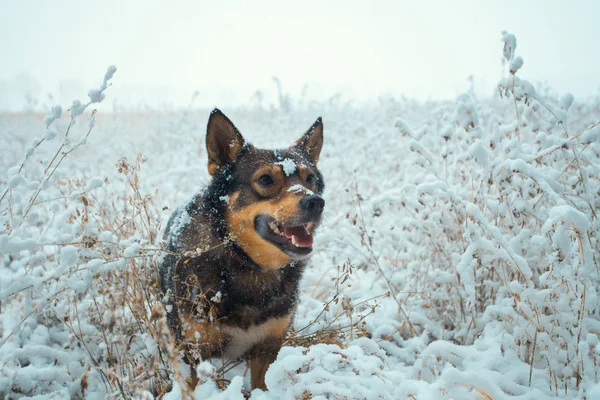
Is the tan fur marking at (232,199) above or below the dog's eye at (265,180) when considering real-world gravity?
below

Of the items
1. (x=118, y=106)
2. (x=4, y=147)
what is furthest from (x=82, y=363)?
(x=118, y=106)

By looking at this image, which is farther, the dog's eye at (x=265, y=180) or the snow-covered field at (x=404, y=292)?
the dog's eye at (x=265, y=180)

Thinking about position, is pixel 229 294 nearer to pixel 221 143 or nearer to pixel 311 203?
pixel 311 203

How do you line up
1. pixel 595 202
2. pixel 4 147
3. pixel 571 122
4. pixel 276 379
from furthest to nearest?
pixel 4 147, pixel 571 122, pixel 595 202, pixel 276 379

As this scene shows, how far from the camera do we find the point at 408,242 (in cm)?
430

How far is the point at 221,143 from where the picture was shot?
3000mm

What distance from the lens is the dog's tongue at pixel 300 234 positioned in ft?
8.95

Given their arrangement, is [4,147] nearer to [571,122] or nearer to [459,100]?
[459,100]

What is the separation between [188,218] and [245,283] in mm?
750

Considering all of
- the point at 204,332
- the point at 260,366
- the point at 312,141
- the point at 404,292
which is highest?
the point at 312,141

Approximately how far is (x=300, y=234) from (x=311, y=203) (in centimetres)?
32

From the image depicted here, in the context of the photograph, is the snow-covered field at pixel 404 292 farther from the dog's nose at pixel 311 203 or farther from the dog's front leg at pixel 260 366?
the dog's nose at pixel 311 203

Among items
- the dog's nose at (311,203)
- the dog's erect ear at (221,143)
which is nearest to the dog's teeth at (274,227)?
the dog's nose at (311,203)

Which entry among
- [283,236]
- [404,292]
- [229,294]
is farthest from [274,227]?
[404,292]
